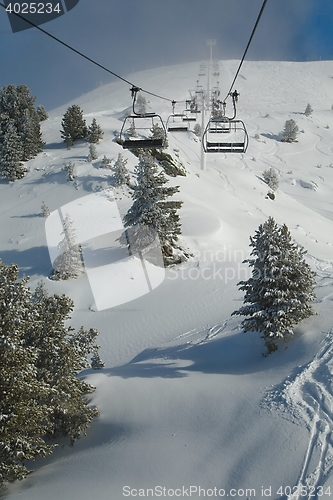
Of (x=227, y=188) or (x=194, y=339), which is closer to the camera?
(x=194, y=339)

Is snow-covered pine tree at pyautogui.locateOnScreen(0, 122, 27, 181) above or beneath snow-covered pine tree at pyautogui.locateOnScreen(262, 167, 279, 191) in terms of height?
above

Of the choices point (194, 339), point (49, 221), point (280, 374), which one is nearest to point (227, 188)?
point (49, 221)

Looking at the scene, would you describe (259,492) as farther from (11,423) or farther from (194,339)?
(194,339)

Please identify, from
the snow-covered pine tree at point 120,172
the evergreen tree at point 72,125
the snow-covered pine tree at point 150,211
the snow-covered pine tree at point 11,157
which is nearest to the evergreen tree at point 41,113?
the evergreen tree at point 72,125

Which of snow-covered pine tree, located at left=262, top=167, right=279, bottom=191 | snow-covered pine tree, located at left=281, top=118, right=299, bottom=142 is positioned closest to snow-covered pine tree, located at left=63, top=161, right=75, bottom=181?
snow-covered pine tree, located at left=262, top=167, right=279, bottom=191

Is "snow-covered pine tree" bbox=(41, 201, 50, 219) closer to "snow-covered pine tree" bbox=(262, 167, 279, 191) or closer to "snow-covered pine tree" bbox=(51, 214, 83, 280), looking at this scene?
"snow-covered pine tree" bbox=(51, 214, 83, 280)

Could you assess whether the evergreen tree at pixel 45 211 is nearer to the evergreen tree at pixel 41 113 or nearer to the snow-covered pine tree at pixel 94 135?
the snow-covered pine tree at pixel 94 135
